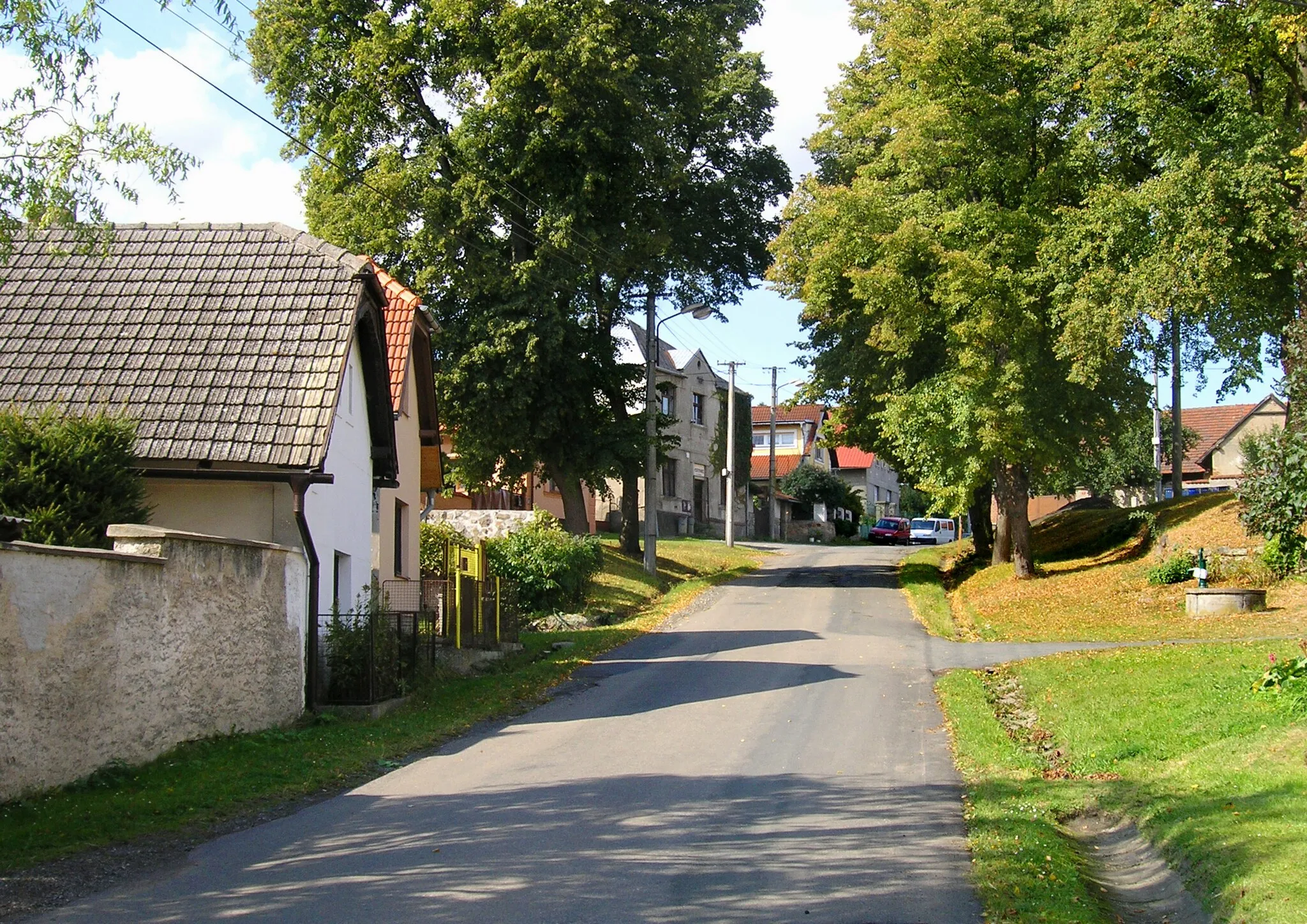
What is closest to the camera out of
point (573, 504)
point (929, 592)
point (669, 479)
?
point (929, 592)

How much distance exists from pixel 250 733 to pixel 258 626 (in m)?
1.15

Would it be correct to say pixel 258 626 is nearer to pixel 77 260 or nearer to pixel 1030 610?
pixel 77 260

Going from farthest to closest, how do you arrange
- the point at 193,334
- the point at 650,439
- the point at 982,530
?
the point at 982,530
the point at 650,439
the point at 193,334

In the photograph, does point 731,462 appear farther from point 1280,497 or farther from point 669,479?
point 1280,497

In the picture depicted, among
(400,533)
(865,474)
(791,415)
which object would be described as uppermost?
(791,415)

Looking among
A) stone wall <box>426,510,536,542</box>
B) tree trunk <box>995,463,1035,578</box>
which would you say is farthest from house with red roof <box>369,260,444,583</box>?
tree trunk <box>995,463,1035,578</box>

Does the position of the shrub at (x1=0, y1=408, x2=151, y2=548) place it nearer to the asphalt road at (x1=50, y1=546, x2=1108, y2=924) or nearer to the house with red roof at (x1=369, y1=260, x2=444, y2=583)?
the asphalt road at (x1=50, y1=546, x2=1108, y2=924)

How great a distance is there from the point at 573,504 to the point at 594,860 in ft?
93.6

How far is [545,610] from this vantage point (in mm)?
27609

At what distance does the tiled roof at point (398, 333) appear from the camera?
21422mm

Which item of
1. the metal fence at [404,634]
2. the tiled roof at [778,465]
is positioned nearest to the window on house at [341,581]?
the metal fence at [404,634]

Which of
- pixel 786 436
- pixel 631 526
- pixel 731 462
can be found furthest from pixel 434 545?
pixel 786 436

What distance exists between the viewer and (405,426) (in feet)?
74.3

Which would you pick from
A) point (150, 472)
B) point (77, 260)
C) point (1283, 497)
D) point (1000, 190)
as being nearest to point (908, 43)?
point (1000, 190)
